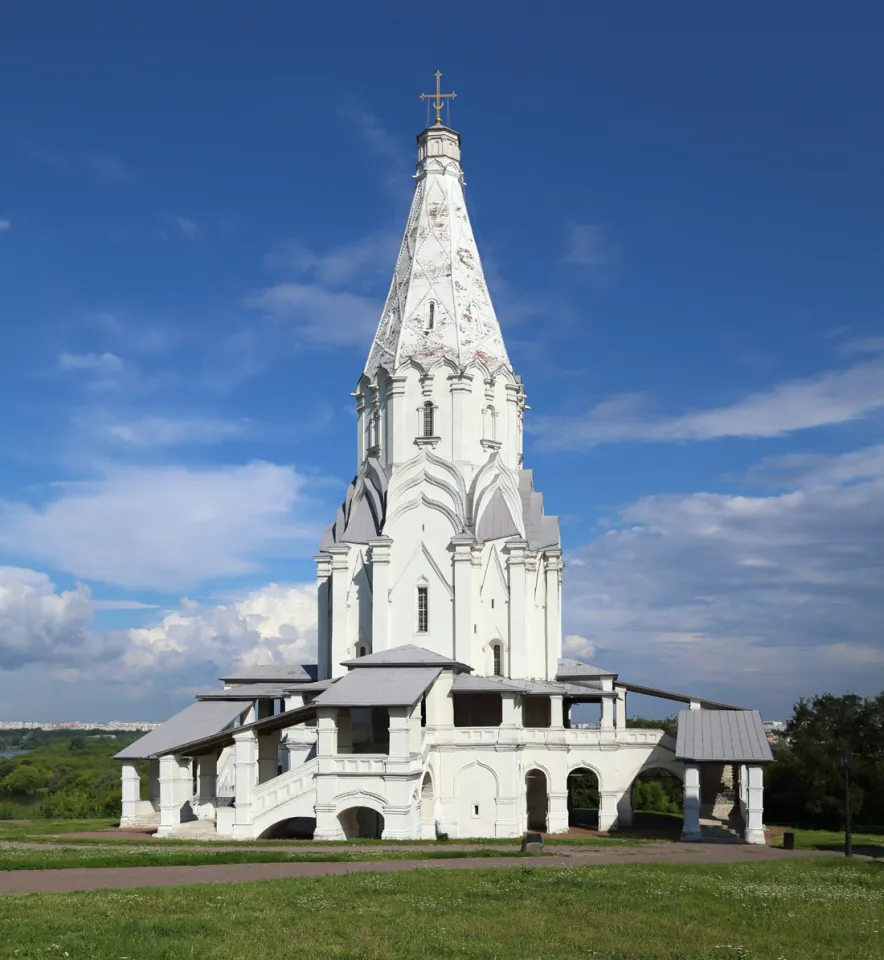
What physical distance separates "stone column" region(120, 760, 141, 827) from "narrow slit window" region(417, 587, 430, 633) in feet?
34.0

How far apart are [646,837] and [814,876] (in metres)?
12.1

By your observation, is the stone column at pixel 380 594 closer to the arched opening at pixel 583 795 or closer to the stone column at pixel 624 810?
the stone column at pixel 624 810

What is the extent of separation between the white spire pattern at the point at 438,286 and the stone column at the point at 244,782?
16.0 metres

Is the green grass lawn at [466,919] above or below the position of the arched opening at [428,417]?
below

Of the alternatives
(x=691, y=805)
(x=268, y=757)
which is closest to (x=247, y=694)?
(x=268, y=757)

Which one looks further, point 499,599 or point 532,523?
point 532,523

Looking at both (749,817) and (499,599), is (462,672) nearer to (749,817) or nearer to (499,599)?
(499,599)

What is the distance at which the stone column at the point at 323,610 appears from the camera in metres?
37.2

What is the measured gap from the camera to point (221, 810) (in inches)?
1081

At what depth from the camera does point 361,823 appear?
3052 cm

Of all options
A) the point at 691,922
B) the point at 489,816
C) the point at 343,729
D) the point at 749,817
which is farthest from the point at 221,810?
the point at 691,922

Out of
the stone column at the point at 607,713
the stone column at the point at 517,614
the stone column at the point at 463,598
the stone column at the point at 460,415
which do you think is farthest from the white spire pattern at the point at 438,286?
the stone column at the point at 607,713

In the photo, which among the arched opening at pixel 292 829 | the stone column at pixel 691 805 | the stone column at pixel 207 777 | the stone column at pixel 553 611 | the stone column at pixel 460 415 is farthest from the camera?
the stone column at pixel 553 611

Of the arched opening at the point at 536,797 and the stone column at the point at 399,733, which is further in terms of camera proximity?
the arched opening at the point at 536,797
